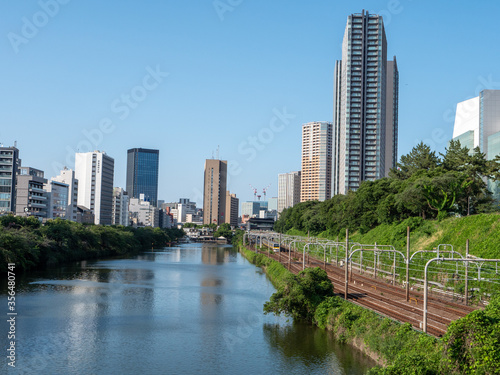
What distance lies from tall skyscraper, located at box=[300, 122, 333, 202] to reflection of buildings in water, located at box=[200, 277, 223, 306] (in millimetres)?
134413

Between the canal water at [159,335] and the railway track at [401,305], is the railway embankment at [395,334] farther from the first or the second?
the railway track at [401,305]

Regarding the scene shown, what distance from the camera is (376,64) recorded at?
4710 inches

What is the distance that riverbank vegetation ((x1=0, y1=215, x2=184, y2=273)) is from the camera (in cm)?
5094

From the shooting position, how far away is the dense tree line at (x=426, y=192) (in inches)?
1898

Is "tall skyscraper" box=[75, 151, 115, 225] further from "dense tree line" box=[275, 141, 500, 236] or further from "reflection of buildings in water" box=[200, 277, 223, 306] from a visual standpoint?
"reflection of buildings in water" box=[200, 277, 223, 306]

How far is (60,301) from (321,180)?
511 feet

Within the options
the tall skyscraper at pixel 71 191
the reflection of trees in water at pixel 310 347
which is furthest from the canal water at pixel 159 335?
the tall skyscraper at pixel 71 191

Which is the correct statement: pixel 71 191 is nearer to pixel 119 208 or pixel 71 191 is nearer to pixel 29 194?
pixel 29 194

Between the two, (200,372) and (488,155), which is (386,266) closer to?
(200,372)

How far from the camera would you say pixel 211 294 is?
44.0 metres

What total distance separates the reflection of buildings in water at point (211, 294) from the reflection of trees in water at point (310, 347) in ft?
34.5

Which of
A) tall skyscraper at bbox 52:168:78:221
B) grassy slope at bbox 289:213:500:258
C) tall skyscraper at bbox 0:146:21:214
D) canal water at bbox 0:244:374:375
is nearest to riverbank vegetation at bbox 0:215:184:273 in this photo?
canal water at bbox 0:244:374:375

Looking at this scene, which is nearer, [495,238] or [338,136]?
[495,238]

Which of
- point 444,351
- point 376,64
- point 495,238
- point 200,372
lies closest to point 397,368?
point 444,351
